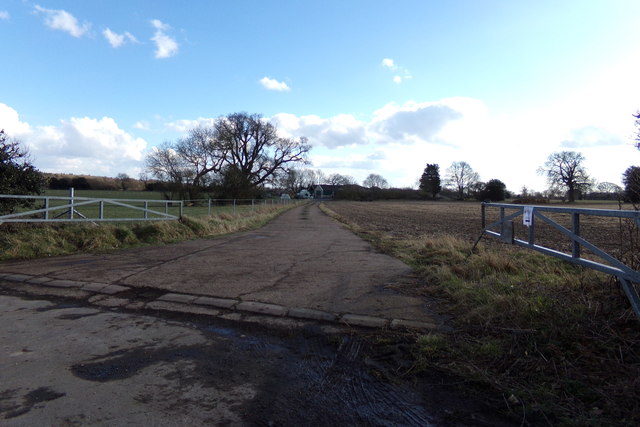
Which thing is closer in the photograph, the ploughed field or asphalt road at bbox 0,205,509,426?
asphalt road at bbox 0,205,509,426

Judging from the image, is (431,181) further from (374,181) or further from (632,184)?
(632,184)

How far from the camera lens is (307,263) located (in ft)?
28.2

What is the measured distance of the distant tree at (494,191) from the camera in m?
99.5

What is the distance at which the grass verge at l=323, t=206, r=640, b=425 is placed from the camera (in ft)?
9.43

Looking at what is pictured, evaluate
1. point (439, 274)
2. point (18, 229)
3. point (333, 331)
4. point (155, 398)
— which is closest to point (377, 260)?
point (439, 274)

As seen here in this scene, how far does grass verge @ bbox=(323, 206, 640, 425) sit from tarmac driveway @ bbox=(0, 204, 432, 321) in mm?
794

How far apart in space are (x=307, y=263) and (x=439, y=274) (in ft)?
9.92

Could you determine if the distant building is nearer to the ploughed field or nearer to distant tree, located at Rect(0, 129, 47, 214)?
the ploughed field

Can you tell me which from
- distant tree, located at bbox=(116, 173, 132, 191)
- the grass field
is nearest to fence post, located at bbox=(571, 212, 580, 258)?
the grass field

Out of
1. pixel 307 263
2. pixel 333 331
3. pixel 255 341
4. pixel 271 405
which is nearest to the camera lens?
pixel 271 405

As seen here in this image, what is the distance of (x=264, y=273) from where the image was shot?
24.3 feet

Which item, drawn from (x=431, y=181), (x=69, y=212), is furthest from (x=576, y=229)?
(x=431, y=181)

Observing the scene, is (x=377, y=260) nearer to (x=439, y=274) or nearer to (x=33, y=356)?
(x=439, y=274)

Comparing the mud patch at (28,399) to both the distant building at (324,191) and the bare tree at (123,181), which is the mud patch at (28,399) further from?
the distant building at (324,191)
